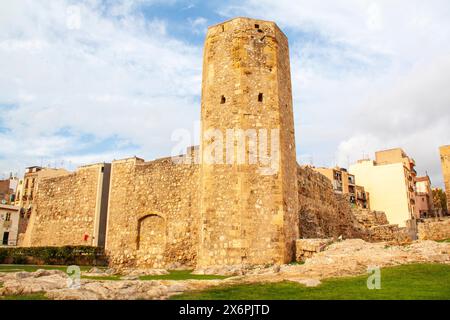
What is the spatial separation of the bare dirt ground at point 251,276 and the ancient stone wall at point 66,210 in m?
11.6

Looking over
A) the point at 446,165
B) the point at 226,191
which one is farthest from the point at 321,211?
the point at 446,165

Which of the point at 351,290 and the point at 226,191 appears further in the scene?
the point at 226,191

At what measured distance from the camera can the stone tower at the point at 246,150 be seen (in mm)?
14281

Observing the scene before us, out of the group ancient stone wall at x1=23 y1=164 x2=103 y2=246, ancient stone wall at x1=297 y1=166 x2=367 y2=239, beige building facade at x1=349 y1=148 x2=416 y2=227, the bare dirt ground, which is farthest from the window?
beige building facade at x1=349 y1=148 x2=416 y2=227

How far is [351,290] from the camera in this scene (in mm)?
7641

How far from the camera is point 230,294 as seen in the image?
7.66 m

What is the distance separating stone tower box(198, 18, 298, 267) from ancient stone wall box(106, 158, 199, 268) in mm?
3466

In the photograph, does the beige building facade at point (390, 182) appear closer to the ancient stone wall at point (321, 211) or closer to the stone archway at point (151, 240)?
the ancient stone wall at point (321, 211)

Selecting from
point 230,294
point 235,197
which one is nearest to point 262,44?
point 235,197

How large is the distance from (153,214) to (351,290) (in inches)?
537

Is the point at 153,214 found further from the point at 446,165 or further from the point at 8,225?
the point at 446,165

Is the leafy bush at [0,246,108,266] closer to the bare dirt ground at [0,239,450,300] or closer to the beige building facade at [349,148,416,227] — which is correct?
the bare dirt ground at [0,239,450,300]

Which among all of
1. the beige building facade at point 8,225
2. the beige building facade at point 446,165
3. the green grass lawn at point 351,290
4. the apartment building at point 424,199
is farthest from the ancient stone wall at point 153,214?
the apartment building at point 424,199
